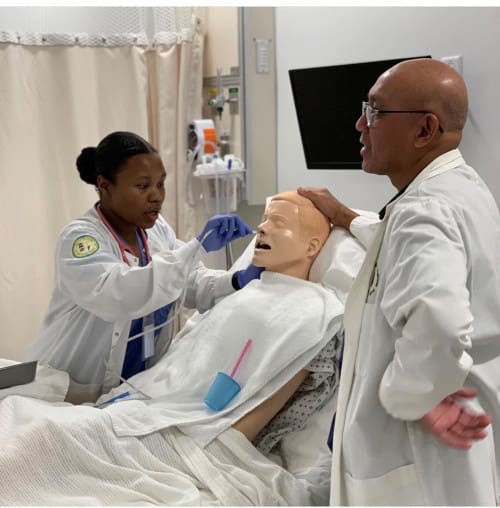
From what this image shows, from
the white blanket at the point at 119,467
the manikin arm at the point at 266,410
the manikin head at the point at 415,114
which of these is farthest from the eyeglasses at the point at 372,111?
the white blanket at the point at 119,467

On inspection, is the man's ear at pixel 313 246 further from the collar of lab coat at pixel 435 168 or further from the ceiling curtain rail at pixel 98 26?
the ceiling curtain rail at pixel 98 26

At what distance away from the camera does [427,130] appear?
53.0 inches

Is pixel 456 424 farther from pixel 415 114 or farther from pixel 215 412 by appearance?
pixel 215 412

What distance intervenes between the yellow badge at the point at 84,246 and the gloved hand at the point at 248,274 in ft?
1.67

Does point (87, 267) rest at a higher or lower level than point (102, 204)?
lower

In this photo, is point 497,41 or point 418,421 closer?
point 418,421

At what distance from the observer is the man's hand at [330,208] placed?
2125 millimetres

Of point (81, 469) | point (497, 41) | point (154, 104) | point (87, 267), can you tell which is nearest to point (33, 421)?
point (81, 469)

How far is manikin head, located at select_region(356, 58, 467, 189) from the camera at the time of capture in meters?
1.34

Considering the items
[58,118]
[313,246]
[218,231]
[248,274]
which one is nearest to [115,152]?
[218,231]

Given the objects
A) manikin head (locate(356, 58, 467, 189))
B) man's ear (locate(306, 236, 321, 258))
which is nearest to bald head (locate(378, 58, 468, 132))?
manikin head (locate(356, 58, 467, 189))

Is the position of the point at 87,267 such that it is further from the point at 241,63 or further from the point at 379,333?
the point at 241,63

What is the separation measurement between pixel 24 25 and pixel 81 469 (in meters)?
2.31

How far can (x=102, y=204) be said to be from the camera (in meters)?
2.30
